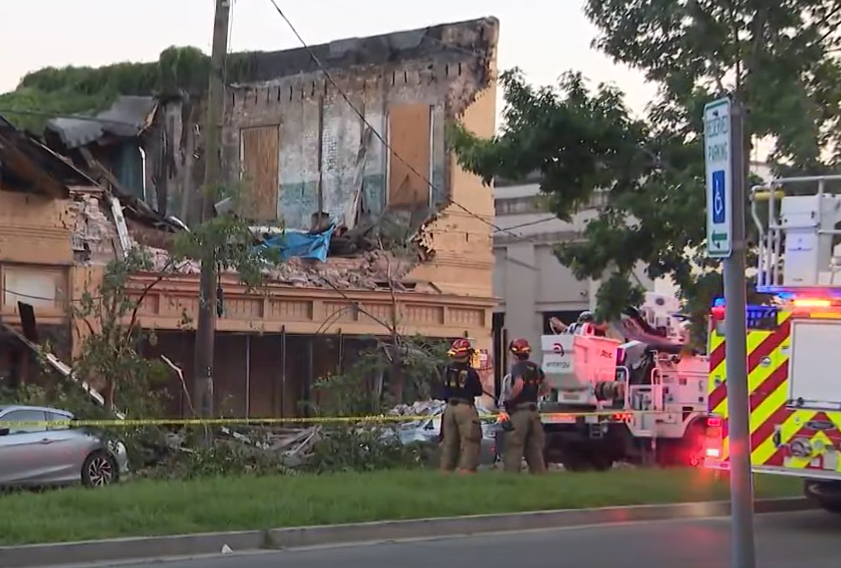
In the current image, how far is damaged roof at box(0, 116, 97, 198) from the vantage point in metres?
22.7

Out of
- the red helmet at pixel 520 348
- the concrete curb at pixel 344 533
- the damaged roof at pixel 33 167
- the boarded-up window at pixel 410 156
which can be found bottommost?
the concrete curb at pixel 344 533

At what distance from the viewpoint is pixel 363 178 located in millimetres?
31656

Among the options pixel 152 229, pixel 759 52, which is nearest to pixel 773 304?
pixel 759 52

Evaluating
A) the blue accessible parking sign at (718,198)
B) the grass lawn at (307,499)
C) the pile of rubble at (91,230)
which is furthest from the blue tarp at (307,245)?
the blue accessible parking sign at (718,198)

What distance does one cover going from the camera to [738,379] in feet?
21.5

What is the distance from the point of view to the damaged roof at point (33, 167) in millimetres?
22672

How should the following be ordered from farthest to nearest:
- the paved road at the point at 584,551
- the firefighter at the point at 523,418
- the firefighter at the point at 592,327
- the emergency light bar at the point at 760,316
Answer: the firefighter at the point at 592,327, the firefighter at the point at 523,418, the emergency light bar at the point at 760,316, the paved road at the point at 584,551

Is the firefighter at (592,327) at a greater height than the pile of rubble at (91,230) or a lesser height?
lesser

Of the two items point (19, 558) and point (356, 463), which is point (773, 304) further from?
point (19, 558)

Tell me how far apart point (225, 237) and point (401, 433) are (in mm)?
4049

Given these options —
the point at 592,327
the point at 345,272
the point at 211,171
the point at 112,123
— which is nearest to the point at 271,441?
the point at 211,171

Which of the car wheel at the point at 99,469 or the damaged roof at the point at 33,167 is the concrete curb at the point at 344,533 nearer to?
the car wheel at the point at 99,469

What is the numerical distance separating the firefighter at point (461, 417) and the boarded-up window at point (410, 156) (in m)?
14.7

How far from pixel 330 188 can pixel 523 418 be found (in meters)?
16.9
